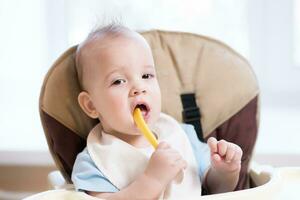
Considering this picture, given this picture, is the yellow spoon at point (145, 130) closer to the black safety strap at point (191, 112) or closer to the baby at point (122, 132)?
the baby at point (122, 132)

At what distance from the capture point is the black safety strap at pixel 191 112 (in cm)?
123

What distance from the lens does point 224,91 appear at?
1.23 metres

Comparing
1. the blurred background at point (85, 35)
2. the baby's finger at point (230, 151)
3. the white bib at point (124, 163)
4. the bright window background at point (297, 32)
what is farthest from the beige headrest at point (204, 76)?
the bright window background at point (297, 32)

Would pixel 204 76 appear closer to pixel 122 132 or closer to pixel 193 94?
pixel 193 94

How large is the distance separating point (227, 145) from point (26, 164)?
0.93 m

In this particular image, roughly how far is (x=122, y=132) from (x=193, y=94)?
214 mm

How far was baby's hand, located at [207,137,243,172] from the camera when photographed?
100 centimetres

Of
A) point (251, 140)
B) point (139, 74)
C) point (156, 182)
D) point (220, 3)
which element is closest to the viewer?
point (156, 182)

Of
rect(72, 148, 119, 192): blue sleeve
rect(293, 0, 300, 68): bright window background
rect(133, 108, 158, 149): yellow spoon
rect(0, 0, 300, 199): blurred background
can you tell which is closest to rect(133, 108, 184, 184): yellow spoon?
rect(133, 108, 158, 149): yellow spoon

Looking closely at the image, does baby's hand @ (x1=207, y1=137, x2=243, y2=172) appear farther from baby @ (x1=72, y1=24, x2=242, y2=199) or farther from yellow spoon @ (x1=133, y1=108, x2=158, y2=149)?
yellow spoon @ (x1=133, y1=108, x2=158, y2=149)

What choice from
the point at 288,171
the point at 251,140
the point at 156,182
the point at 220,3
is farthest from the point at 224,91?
the point at 220,3

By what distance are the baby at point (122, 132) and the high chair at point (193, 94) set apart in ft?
0.16

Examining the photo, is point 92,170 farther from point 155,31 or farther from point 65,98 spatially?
point 155,31

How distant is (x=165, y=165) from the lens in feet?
3.11
